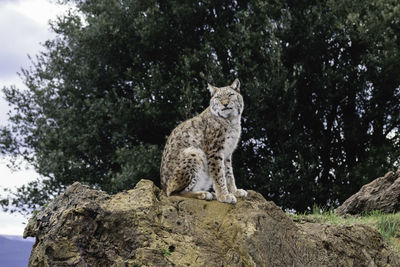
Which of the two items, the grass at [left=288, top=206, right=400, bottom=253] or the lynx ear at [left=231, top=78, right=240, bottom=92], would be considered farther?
the grass at [left=288, top=206, right=400, bottom=253]

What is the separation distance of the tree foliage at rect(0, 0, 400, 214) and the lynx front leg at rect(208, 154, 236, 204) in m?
9.80

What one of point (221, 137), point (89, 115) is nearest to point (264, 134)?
point (89, 115)

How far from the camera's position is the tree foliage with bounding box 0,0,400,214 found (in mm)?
18000

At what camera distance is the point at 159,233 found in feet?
20.0

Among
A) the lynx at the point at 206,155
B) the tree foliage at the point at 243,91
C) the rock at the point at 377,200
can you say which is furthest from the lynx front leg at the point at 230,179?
the tree foliage at the point at 243,91

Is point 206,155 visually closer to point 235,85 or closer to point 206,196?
point 206,196

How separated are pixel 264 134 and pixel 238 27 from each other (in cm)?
424

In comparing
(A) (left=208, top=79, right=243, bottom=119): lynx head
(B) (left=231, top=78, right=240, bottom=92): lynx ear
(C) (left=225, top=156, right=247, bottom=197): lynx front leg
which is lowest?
(C) (left=225, top=156, right=247, bottom=197): lynx front leg

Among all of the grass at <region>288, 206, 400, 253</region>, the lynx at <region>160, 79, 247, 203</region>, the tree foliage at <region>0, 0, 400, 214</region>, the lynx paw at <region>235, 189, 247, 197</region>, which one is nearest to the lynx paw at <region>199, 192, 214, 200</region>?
the lynx at <region>160, 79, 247, 203</region>

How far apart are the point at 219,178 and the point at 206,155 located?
1.59ft

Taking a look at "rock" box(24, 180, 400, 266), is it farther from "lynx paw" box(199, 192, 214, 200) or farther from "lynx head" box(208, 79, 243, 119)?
"lynx head" box(208, 79, 243, 119)

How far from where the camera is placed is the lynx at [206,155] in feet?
24.5

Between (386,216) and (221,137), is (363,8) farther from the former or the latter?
(221,137)

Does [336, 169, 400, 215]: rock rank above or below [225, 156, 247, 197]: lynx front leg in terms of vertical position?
above
